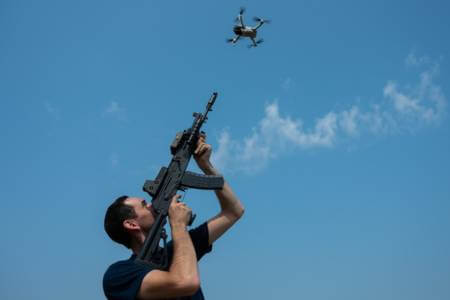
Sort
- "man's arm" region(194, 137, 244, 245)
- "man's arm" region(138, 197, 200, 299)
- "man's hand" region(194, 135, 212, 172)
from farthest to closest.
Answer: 1. "man's hand" region(194, 135, 212, 172)
2. "man's arm" region(194, 137, 244, 245)
3. "man's arm" region(138, 197, 200, 299)

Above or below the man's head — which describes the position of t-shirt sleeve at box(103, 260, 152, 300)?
below

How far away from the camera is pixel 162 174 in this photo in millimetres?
7793

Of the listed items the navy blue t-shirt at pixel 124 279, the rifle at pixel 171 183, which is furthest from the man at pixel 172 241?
the rifle at pixel 171 183

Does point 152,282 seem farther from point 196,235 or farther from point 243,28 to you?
point 243,28

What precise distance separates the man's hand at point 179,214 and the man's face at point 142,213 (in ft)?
1.31

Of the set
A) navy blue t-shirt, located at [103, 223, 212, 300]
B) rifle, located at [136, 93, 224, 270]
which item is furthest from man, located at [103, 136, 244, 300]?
rifle, located at [136, 93, 224, 270]

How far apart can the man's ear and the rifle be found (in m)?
0.24

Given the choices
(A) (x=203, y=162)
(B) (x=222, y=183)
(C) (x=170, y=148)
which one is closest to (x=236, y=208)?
(B) (x=222, y=183)

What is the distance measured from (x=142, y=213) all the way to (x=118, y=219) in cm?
35

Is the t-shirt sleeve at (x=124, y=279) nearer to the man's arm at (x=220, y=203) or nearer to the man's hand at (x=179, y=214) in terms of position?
the man's hand at (x=179, y=214)

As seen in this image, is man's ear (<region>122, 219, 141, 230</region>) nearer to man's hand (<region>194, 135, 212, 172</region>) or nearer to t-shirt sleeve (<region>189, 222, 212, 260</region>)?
t-shirt sleeve (<region>189, 222, 212, 260</region>)

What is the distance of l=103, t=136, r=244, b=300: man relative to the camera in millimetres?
5926

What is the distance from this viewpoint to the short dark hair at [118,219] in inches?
274

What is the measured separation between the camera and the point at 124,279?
6.14 meters
